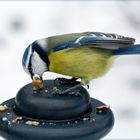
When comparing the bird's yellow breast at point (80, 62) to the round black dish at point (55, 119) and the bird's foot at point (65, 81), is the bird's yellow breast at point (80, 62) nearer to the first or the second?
the bird's foot at point (65, 81)

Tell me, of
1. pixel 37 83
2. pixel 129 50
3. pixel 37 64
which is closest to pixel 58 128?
pixel 37 83

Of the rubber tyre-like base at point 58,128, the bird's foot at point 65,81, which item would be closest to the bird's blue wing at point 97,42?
the bird's foot at point 65,81

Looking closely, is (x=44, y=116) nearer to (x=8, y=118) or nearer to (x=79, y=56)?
(x=8, y=118)

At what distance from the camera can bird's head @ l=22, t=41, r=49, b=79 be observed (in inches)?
70.9

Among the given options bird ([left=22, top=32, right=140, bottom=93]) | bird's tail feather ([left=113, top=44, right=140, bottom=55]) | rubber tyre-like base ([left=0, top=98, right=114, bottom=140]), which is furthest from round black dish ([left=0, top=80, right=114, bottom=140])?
bird's tail feather ([left=113, top=44, right=140, bottom=55])

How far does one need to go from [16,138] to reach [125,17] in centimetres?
82

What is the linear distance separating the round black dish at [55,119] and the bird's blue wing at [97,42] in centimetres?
17

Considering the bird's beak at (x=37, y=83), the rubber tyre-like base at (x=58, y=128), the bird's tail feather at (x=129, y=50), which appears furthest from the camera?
the bird's tail feather at (x=129, y=50)

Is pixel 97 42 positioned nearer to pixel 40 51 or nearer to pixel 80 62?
pixel 80 62

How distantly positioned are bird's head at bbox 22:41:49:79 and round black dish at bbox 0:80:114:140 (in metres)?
0.07

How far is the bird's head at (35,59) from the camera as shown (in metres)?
1.80

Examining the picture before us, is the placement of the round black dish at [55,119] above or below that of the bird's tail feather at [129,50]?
below

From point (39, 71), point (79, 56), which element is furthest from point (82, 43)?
point (39, 71)

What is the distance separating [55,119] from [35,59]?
10.5 inches
